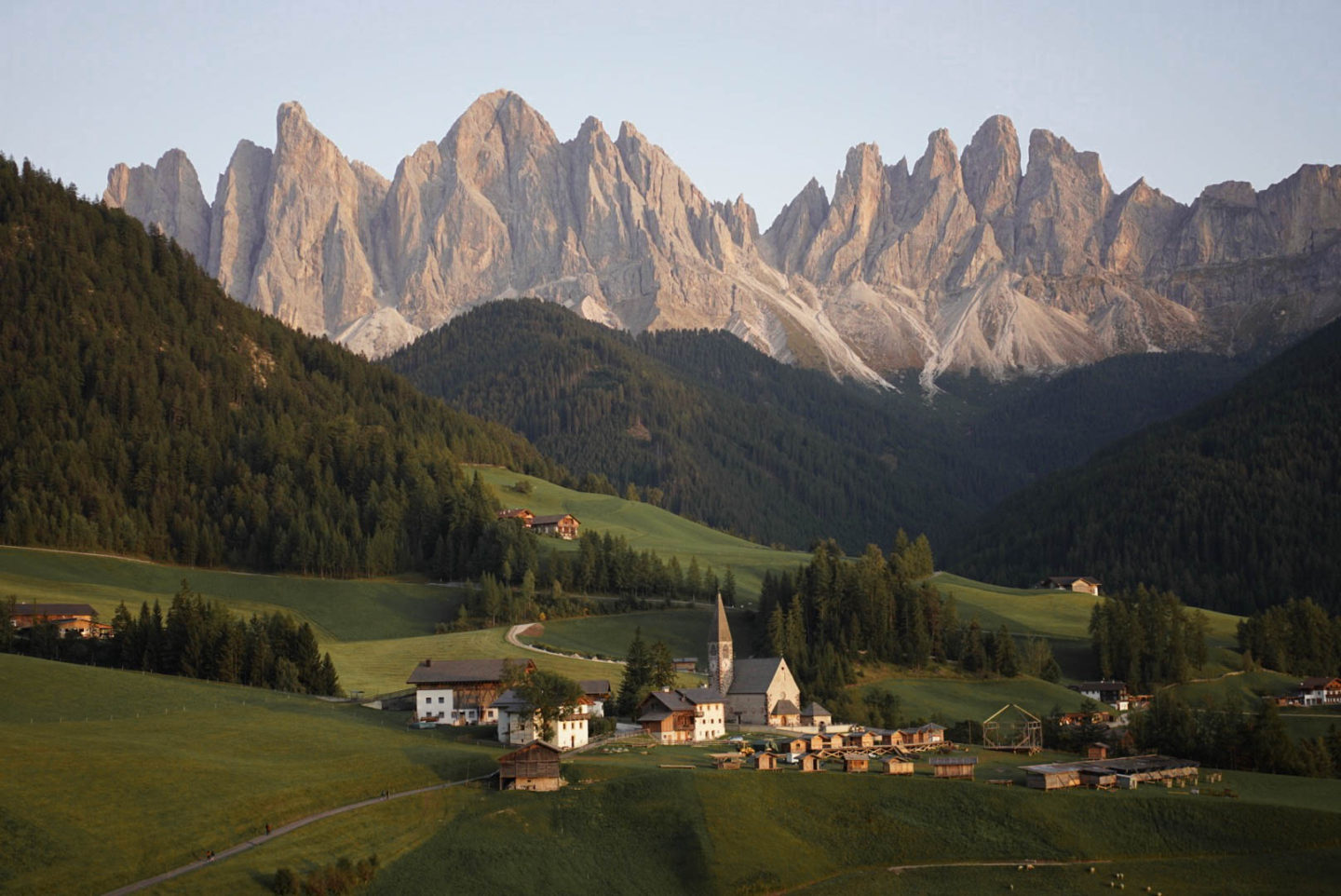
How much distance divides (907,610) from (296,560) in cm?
7088

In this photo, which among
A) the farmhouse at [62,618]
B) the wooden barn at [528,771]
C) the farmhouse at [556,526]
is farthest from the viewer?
the farmhouse at [556,526]

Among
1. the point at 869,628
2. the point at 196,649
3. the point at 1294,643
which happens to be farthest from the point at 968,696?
the point at 196,649

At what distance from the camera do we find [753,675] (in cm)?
11694

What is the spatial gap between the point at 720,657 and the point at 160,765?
53.2 metres

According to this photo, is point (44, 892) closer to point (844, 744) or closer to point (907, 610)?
point (844, 744)

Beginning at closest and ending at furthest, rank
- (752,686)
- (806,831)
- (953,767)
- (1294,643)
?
(806,831) → (953,767) → (752,686) → (1294,643)

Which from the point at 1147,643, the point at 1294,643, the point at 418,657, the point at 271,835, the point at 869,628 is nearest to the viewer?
the point at 271,835

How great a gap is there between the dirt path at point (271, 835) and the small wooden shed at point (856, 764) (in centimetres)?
2181

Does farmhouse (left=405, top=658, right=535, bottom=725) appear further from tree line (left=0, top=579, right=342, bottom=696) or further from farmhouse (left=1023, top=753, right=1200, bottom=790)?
farmhouse (left=1023, top=753, right=1200, bottom=790)

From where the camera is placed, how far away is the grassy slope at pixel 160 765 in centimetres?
6328

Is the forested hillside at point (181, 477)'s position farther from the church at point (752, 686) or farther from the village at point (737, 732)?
the village at point (737, 732)

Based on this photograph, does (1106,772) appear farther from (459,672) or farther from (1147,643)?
(1147,643)

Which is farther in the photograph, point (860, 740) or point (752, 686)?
point (752, 686)

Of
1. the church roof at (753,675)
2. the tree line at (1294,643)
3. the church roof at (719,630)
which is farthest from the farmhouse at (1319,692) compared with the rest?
the church roof at (719,630)
